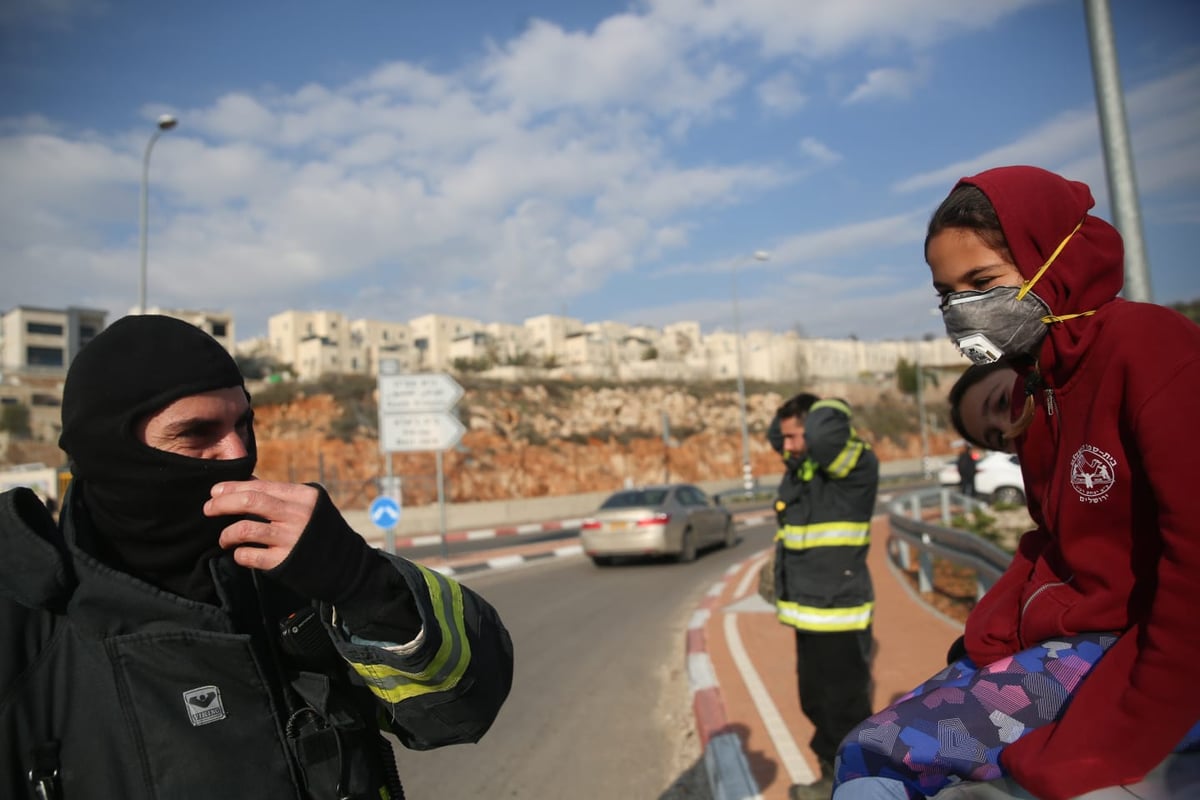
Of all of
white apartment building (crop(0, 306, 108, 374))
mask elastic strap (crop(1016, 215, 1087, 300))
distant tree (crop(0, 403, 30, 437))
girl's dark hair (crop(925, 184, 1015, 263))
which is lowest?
mask elastic strap (crop(1016, 215, 1087, 300))

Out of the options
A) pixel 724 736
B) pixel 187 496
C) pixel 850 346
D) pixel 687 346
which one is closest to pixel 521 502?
pixel 724 736

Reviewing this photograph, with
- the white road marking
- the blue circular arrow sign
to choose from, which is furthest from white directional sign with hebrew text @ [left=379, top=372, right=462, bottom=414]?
the white road marking

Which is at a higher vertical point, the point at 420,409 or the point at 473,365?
the point at 473,365

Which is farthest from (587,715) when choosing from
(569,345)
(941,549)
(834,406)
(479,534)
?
(569,345)

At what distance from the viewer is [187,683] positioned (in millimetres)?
1456

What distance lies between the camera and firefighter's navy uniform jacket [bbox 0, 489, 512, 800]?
1.37m

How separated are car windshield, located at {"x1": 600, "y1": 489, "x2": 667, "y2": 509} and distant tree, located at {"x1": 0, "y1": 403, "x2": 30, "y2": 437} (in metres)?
39.1

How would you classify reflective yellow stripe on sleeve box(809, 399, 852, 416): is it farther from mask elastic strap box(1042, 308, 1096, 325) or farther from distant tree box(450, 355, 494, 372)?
distant tree box(450, 355, 494, 372)

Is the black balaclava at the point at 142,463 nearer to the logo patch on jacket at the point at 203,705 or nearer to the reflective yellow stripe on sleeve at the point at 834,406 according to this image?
the logo patch on jacket at the point at 203,705

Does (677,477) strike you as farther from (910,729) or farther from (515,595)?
(910,729)

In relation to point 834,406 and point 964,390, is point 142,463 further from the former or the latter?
point 834,406

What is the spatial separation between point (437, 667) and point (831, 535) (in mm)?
3251

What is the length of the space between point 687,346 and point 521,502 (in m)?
96.3

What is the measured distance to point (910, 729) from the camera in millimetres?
1519
